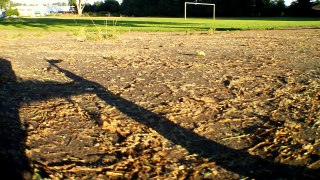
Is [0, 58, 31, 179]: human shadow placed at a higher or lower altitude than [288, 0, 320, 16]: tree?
lower

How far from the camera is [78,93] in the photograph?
473 centimetres

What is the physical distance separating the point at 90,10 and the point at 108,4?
8445 millimetres

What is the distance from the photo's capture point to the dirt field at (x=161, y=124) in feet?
8.05

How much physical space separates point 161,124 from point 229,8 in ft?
228

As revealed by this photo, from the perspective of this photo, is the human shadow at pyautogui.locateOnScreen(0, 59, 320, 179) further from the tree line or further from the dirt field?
the tree line

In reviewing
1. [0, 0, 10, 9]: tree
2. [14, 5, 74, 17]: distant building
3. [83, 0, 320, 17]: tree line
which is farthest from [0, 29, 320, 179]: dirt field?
[14, 5, 74, 17]: distant building

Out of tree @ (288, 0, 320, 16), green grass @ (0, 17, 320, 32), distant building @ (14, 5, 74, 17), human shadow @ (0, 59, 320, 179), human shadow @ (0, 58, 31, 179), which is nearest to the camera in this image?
human shadow @ (0, 58, 31, 179)

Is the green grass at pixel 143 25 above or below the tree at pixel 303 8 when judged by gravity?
below

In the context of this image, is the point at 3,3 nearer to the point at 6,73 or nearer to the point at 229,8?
the point at 229,8

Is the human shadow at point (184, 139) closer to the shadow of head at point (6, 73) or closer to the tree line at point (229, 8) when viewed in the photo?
the shadow of head at point (6, 73)

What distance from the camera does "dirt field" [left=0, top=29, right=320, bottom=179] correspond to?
246cm

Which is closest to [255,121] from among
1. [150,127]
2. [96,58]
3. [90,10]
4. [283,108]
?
[283,108]

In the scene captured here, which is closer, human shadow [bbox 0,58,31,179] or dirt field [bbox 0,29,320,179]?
human shadow [bbox 0,58,31,179]

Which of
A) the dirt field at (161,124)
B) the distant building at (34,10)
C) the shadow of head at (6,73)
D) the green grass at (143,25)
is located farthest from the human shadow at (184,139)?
the distant building at (34,10)
